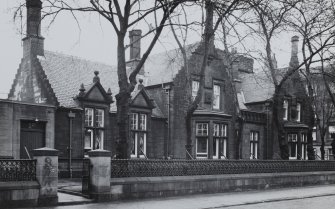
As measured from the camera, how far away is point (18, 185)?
45.4ft

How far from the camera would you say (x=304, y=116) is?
41000mm

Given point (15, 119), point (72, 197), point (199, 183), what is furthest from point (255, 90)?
point (72, 197)

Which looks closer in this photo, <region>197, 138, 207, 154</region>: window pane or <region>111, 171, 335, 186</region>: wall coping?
<region>111, 171, 335, 186</region>: wall coping

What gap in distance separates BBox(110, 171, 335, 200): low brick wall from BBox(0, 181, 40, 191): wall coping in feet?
10.0

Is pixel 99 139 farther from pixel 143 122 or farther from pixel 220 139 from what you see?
pixel 220 139

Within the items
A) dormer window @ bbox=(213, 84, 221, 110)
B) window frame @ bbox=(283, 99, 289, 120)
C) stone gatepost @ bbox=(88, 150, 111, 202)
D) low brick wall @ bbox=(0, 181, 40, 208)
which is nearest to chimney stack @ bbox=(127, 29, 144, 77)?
dormer window @ bbox=(213, 84, 221, 110)

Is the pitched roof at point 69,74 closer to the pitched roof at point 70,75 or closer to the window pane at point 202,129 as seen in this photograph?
the pitched roof at point 70,75

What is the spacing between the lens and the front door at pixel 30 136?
73.5 feet

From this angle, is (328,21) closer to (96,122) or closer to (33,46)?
(96,122)

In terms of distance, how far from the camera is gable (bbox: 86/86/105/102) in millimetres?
25391

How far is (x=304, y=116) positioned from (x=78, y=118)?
80.6 feet

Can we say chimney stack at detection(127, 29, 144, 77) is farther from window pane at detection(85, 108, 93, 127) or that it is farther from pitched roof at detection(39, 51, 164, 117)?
window pane at detection(85, 108, 93, 127)

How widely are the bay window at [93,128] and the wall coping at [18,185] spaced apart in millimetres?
11178

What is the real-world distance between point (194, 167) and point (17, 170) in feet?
27.0
